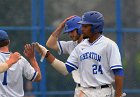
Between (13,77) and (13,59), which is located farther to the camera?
(13,77)

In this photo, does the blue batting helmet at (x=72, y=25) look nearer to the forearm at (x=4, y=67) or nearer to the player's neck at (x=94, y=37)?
the player's neck at (x=94, y=37)

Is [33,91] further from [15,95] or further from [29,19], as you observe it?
[15,95]

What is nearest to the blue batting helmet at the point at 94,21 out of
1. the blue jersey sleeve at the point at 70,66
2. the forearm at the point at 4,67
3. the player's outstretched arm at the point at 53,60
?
the blue jersey sleeve at the point at 70,66

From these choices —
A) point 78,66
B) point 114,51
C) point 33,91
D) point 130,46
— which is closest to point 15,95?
point 78,66

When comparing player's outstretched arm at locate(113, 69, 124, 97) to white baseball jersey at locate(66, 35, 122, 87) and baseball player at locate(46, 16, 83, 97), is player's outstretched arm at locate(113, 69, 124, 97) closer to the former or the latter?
white baseball jersey at locate(66, 35, 122, 87)

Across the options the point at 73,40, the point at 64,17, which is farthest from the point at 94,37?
the point at 64,17

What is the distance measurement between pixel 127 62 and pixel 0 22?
7.66 ft

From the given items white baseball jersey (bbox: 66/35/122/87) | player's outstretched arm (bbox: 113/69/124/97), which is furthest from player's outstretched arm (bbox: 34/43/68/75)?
player's outstretched arm (bbox: 113/69/124/97)

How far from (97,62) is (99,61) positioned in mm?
27

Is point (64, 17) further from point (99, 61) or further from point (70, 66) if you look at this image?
point (99, 61)

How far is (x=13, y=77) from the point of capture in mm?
8242

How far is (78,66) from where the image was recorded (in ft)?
27.2

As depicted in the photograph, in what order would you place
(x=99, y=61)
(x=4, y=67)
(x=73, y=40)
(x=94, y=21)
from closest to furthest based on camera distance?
(x=4, y=67), (x=99, y=61), (x=94, y=21), (x=73, y=40)

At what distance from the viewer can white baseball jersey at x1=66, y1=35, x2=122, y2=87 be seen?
7969mm
